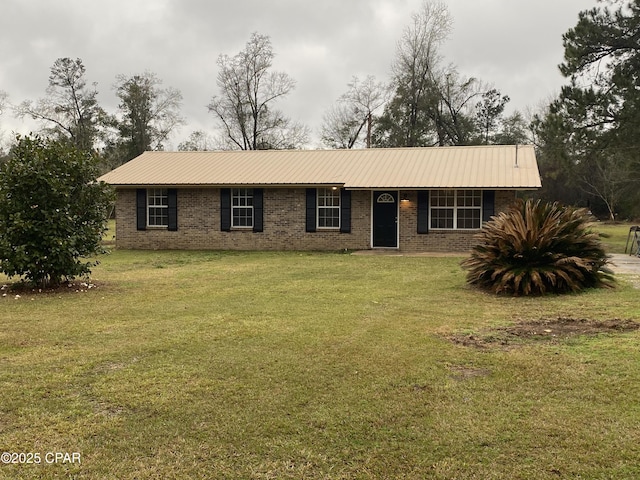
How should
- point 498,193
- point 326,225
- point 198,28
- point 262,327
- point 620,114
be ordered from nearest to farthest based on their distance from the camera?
point 262,327, point 498,193, point 326,225, point 620,114, point 198,28

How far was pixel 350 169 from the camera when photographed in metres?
19.2

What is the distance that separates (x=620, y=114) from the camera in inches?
784

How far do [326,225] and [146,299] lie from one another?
10463 mm

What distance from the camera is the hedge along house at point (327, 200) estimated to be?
1742 cm

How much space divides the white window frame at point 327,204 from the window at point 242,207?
2417mm

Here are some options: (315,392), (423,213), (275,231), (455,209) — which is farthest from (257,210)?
(315,392)

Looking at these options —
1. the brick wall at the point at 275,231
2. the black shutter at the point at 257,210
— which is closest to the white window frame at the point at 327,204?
the brick wall at the point at 275,231

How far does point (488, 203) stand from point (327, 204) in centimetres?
532

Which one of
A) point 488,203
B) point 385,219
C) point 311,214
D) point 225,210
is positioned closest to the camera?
point 488,203

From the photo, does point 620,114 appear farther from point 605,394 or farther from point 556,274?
point 605,394

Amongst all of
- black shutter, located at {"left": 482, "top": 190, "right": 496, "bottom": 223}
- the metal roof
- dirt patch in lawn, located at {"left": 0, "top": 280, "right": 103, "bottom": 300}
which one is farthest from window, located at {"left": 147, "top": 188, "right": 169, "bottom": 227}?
black shutter, located at {"left": 482, "top": 190, "right": 496, "bottom": 223}

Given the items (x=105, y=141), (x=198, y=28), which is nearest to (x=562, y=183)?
(x=198, y=28)

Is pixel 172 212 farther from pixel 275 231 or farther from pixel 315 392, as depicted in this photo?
pixel 315 392

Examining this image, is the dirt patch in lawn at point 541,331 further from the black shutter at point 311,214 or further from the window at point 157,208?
the window at point 157,208
